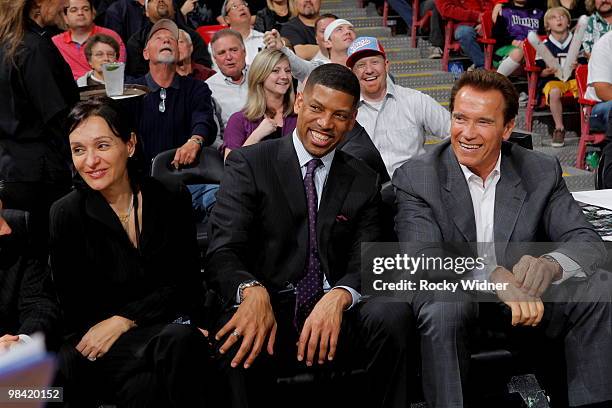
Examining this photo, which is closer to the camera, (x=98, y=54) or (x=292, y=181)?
(x=292, y=181)

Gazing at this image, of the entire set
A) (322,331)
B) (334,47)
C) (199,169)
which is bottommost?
(322,331)

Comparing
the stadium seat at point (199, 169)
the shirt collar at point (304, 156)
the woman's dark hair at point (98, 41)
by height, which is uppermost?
the woman's dark hair at point (98, 41)

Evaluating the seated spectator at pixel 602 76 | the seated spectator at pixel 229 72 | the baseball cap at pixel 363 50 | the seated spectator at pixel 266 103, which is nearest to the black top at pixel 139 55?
the seated spectator at pixel 229 72

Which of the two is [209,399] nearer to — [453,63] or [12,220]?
[12,220]

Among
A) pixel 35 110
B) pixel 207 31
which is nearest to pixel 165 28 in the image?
pixel 35 110

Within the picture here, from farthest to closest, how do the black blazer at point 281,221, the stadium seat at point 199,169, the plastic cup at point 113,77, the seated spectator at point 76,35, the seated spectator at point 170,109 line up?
the seated spectator at point 76,35 < the seated spectator at point 170,109 < the stadium seat at point 199,169 < the plastic cup at point 113,77 < the black blazer at point 281,221

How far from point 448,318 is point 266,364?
1.73 feet

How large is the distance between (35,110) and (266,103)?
3.88 feet

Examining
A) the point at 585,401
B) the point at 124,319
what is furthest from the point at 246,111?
the point at 585,401

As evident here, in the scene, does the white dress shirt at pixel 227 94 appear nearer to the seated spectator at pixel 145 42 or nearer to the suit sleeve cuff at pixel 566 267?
the seated spectator at pixel 145 42

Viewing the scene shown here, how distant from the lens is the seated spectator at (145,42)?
205 inches

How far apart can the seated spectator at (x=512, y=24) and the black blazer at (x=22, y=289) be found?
16.9 feet

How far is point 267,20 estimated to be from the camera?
652 cm

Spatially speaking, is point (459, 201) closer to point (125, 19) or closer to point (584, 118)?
point (584, 118)
